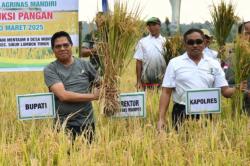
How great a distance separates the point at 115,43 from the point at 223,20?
5.51 ft

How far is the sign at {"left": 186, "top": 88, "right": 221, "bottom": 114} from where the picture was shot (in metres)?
4.47

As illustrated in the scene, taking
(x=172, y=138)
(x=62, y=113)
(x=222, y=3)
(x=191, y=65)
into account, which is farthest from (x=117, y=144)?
(x=222, y=3)

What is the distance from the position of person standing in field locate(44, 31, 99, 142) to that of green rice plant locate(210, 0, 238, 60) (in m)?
1.91

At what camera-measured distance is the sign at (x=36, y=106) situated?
4.43 meters

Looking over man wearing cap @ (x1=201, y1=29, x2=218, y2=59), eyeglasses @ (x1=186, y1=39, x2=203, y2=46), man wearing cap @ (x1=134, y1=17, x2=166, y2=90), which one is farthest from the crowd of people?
man wearing cap @ (x1=134, y1=17, x2=166, y2=90)

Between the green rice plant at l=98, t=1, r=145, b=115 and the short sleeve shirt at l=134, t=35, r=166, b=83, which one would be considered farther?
the short sleeve shirt at l=134, t=35, r=166, b=83

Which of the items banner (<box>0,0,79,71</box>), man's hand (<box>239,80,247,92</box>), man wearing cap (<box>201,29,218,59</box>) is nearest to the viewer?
man's hand (<box>239,80,247,92</box>)

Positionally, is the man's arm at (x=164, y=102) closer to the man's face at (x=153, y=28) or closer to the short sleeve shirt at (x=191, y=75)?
the short sleeve shirt at (x=191, y=75)

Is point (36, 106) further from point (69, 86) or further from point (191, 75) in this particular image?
point (191, 75)

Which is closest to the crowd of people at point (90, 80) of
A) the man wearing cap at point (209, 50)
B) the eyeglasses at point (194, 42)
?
the eyeglasses at point (194, 42)

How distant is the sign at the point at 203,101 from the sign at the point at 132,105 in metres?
0.40

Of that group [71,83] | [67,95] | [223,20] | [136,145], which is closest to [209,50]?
[223,20]

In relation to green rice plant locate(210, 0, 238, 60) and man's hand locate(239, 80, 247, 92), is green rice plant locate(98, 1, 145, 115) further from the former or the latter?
green rice plant locate(210, 0, 238, 60)

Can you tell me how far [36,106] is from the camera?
4.46m
